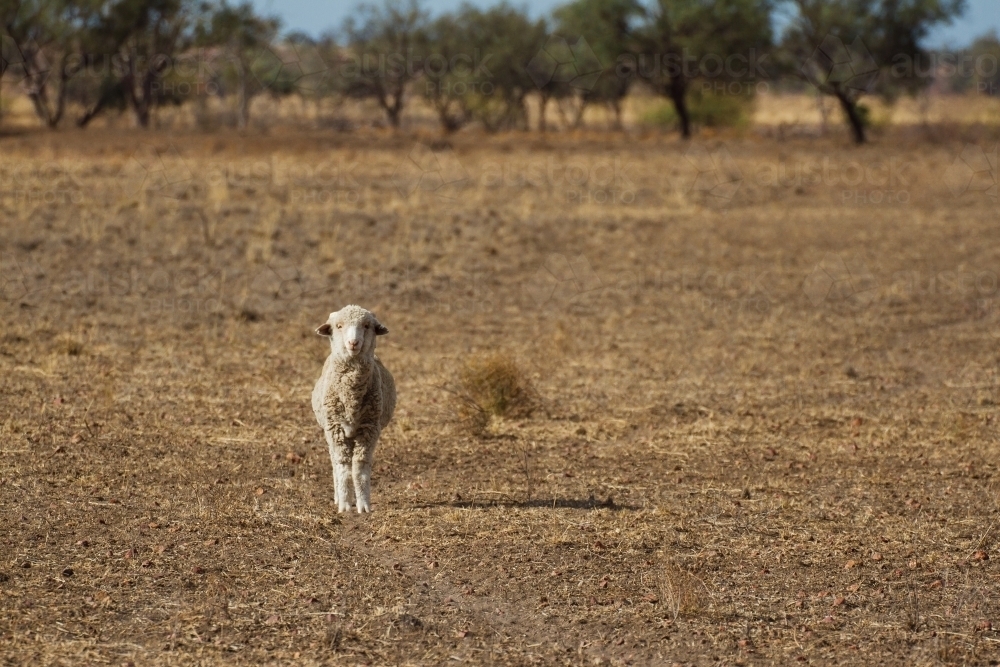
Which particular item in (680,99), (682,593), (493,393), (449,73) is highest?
(449,73)

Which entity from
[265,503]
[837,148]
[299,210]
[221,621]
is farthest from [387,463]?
[837,148]

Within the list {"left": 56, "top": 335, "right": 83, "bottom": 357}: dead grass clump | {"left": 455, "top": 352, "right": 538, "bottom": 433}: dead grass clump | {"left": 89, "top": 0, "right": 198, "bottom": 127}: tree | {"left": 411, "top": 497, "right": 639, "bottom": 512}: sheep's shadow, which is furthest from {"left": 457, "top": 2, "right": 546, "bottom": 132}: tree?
{"left": 411, "top": 497, "right": 639, "bottom": 512}: sheep's shadow

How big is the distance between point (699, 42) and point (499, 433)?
31.4 meters

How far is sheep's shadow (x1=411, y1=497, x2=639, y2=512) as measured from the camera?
330 inches

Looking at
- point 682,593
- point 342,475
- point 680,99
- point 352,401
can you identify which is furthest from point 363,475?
point 680,99

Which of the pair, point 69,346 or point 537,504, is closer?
point 537,504

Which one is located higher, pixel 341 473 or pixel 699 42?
pixel 699 42

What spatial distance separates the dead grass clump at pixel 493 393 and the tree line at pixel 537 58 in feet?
94.1

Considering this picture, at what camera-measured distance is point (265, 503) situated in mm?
8305

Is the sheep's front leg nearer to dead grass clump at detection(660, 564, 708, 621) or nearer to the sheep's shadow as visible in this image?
the sheep's shadow

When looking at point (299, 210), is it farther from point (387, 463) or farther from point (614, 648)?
point (614, 648)

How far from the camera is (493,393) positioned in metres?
10.7

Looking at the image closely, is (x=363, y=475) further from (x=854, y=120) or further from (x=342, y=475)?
(x=854, y=120)

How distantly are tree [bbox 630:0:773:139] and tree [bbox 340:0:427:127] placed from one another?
37.1ft
